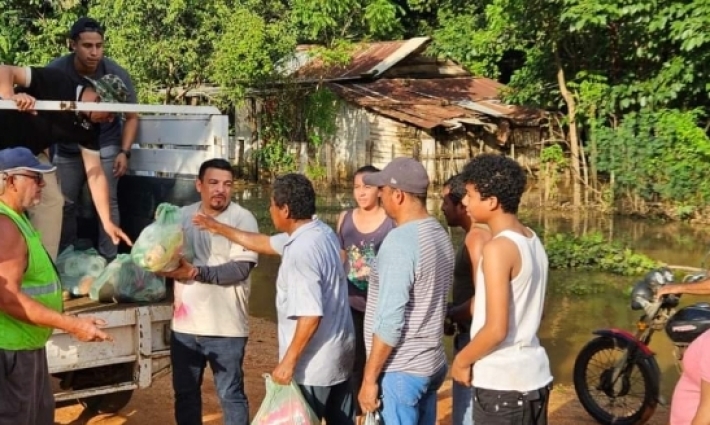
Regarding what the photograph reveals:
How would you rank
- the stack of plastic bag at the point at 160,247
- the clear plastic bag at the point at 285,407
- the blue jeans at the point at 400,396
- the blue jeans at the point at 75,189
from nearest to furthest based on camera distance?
the blue jeans at the point at 400,396
the clear plastic bag at the point at 285,407
the stack of plastic bag at the point at 160,247
the blue jeans at the point at 75,189

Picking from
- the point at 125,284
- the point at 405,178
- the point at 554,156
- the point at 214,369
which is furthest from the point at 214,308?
the point at 554,156

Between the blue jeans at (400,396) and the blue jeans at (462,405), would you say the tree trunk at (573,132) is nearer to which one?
the blue jeans at (462,405)

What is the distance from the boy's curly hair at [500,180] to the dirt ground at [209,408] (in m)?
2.73

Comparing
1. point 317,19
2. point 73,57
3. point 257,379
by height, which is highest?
point 317,19

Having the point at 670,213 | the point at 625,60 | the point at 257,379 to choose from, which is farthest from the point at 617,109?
the point at 257,379

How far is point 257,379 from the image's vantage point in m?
6.70

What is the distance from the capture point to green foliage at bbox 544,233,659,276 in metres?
12.4

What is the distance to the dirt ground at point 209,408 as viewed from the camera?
5.69m

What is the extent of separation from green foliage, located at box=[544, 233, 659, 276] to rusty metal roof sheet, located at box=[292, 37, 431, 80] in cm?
1124

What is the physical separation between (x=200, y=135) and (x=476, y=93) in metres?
19.3

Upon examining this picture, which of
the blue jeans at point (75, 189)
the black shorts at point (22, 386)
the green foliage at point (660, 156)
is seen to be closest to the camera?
the black shorts at point (22, 386)

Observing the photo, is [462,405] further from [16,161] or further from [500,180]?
[16,161]

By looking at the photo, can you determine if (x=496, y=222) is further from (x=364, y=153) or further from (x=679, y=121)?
(x=364, y=153)

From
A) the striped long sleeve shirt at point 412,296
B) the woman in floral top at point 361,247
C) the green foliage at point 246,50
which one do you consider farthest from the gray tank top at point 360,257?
the green foliage at point 246,50
